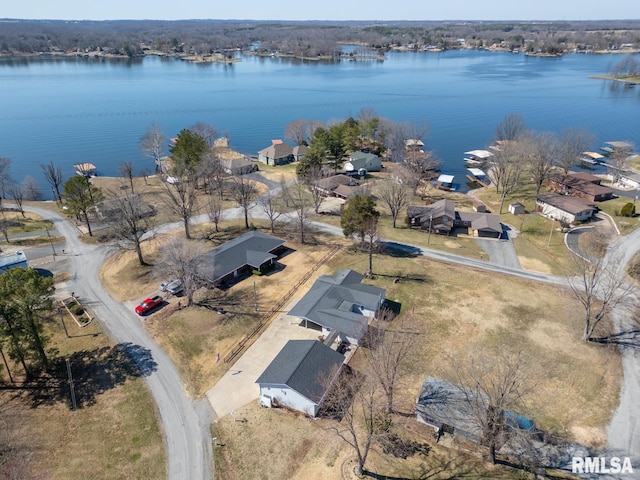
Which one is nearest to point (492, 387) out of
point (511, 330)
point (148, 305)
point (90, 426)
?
point (511, 330)

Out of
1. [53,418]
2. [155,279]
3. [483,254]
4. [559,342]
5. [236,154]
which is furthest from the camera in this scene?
[236,154]

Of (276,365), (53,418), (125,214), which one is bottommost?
(53,418)

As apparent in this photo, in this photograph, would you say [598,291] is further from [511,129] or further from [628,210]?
[511,129]

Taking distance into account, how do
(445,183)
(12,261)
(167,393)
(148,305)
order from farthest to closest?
(445,183) < (12,261) < (148,305) < (167,393)

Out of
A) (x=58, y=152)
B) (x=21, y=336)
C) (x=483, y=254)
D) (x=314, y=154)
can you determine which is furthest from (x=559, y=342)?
(x=58, y=152)

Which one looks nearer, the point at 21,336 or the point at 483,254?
the point at 21,336

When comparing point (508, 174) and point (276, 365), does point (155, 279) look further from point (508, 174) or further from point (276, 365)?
point (508, 174)
